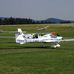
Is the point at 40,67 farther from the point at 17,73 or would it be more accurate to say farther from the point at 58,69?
the point at 17,73

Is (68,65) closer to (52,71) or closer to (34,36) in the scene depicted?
(52,71)

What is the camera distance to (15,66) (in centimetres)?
2317

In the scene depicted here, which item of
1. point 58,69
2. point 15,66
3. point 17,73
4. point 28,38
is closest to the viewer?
point 17,73

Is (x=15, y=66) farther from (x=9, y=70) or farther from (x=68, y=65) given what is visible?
(x=68, y=65)

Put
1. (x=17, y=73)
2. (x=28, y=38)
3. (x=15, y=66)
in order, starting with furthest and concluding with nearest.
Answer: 1. (x=28, y=38)
2. (x=15, y=66)
3. (x=17, y=73)

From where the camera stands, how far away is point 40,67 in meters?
22.7

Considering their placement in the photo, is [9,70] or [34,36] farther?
[34,36]

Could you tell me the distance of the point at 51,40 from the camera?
145 feet

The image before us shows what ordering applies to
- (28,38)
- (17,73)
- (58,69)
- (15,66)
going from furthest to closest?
(28,38) → (15,66) → (58,69) → (17,73)

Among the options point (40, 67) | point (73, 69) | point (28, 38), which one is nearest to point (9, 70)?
point (40, 67)

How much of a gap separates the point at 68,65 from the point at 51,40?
67.0ft

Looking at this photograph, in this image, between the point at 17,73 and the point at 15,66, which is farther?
the point at 15,66

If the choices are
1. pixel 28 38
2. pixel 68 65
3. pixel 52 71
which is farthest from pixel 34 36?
pixel 52 71

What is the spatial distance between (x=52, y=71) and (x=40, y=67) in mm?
2002
